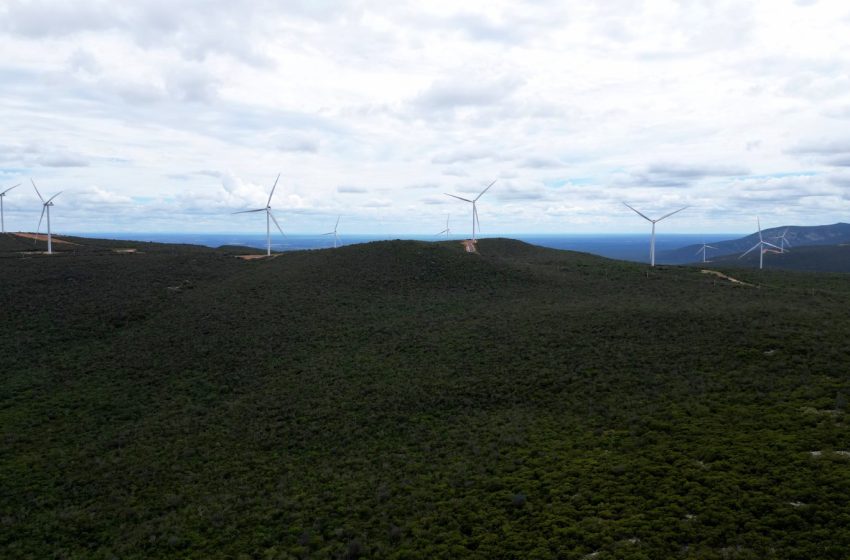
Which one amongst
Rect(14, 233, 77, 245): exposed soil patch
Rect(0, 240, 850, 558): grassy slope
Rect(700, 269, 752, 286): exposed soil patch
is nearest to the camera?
Rect(0, 240, 850, 558): grassy slope

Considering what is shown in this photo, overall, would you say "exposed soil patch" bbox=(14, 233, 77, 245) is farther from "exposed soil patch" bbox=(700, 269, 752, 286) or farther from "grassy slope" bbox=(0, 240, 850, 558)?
"exposed soil patch" bbox=(700, 269, 752, 286)

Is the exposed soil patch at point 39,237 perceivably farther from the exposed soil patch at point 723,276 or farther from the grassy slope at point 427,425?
the exposed soil patch at point 723,276

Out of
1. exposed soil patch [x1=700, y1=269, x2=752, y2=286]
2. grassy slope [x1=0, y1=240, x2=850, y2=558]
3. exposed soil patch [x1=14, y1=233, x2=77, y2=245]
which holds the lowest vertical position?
grassy slope [x1=0, y1=240, x2=850, y2=558]

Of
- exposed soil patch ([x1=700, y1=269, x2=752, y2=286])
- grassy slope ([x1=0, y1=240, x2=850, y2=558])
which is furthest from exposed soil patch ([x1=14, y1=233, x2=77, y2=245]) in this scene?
exposed soil patch ([x1=700, y1=269, x2=752, y2=286])

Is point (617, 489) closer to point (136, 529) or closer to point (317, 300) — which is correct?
point (136, 529)

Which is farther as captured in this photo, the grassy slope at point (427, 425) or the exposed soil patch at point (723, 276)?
the exposed soil patch at point (723, 276)

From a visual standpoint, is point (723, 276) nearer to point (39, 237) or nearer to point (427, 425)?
point (427, 425)

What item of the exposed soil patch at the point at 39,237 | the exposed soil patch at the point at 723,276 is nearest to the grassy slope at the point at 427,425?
the exposed soil patch at the point at 723,276

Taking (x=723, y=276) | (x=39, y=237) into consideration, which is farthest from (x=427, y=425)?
(x=39, y=237)

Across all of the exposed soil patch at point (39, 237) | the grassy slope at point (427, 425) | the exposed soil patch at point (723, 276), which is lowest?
the grassy slope at point (427, 425)
